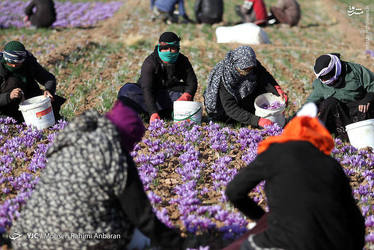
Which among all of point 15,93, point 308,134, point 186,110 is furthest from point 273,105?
point 15,93

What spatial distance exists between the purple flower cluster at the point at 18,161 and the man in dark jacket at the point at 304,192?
254 cm

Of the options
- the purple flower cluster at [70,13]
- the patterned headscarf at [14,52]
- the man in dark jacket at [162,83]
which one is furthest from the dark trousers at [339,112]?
the purple flower cluster at [70,13]

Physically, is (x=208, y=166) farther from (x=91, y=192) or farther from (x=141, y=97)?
(x=91, y=192)

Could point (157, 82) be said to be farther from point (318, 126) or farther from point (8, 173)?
point (318, 126)

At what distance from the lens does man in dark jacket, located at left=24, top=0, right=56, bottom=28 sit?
15.4 metres

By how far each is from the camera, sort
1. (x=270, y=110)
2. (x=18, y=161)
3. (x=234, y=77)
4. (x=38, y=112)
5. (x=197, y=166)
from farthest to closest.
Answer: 1. (x=234, y=77)
2. (x=270, y=110)
3. (x=38, y=112)
4. (x=18, y=161)
5. (x=197, y=166)

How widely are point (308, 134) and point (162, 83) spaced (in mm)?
4480

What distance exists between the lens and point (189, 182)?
4.67 m

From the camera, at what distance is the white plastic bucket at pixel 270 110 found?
6.31m

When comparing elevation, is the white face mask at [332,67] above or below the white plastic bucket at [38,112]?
above

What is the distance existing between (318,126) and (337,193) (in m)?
0.50

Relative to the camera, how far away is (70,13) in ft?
68.0

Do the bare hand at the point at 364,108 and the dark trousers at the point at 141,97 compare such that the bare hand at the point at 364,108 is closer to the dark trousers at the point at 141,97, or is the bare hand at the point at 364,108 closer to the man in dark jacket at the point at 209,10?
the dark trousers at the point at 141,97

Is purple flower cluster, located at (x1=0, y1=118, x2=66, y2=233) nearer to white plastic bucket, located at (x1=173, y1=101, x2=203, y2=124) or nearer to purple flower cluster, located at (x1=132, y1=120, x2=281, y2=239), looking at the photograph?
purple flower cluster, located at (x1=132, y1=120, x2=281, y2=239)
